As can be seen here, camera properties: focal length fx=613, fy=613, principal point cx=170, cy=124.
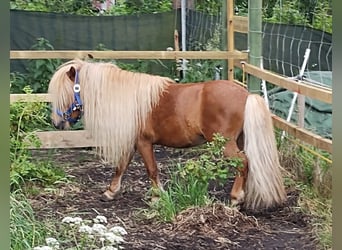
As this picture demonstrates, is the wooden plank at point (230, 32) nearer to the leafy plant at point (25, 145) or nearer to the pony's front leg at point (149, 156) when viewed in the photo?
the pony's front leg at point (149, 156)

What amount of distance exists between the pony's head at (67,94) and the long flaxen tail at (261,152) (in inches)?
44.4

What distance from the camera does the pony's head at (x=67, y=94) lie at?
3984 millimetres

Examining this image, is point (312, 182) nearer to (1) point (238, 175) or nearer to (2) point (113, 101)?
(1) point (238, 175)

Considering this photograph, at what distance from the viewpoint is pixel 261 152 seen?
11.9 ft

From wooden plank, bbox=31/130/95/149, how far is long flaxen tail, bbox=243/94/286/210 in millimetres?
1846

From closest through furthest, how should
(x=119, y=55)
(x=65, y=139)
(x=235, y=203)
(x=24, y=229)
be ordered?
1. (x=24, y=229)
2. (x=235, y=203)
3. (x=119, y=55)
4. (x=65, y=139)

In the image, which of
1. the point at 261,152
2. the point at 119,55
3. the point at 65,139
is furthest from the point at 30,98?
the point at 261,152

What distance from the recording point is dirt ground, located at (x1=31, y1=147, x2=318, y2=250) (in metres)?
3.23

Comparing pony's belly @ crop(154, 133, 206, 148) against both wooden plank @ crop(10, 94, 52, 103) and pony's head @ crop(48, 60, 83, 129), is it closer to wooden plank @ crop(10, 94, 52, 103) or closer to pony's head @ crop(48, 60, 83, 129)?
pony's head @ crop(48, 60, 83, 129)

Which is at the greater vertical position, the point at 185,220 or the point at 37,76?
the point at 37,76

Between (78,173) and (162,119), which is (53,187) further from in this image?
(162,119)

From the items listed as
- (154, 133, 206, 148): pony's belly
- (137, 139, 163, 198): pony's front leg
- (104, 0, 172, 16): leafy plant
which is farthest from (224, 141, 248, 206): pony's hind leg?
(104, 0, 172, 16): leafy plant

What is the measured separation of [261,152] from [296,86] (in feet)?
1.79

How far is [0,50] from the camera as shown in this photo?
22.4 inches
